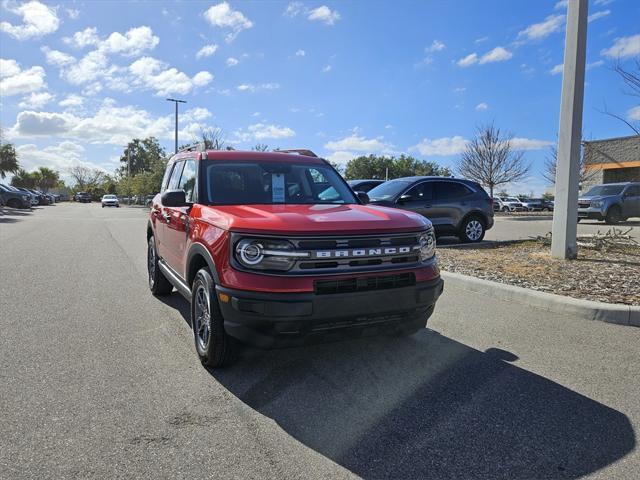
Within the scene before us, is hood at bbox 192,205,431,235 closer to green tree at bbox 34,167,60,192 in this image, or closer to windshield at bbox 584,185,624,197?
windshield at bbox 584,185,624,197

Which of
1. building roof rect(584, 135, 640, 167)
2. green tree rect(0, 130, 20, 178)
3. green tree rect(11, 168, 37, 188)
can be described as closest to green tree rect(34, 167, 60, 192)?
green tree rect(11, 168, 37, 188)

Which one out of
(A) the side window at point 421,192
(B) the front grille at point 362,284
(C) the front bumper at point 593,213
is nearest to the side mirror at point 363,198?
(B) the front grille at point 362,284

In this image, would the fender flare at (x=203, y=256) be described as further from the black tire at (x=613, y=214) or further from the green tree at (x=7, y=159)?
the green tree at (x=7, y=159)

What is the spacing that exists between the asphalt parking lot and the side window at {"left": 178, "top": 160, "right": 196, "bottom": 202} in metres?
1.43

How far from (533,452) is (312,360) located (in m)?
1.90

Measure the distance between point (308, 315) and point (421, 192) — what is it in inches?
337

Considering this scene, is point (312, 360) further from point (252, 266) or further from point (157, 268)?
point (157, 268)

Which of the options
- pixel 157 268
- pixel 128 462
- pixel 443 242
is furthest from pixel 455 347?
pixel 443 242

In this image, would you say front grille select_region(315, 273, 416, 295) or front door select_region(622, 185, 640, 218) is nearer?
front grille select_region(315, 273, 416, 295)

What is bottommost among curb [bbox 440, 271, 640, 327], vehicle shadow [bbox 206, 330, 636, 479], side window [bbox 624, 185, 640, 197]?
vehicle shadow [bbox 206, 330, 636, 479]

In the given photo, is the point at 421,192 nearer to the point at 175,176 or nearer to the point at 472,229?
the point at 472,229

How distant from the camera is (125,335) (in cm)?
480

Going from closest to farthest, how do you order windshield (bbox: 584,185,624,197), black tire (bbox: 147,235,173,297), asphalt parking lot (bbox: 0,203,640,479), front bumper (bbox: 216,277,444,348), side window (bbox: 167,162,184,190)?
asphalt parking lot (bbox: 0,203,640,479)
front bumper (bbox: 216,277,444,348)
side window (bbox: 167,162,184,190)
black tire (bbox: 147,235,173,297)
windshield (bbox: 584,185,624,197)

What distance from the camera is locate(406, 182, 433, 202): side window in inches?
439
